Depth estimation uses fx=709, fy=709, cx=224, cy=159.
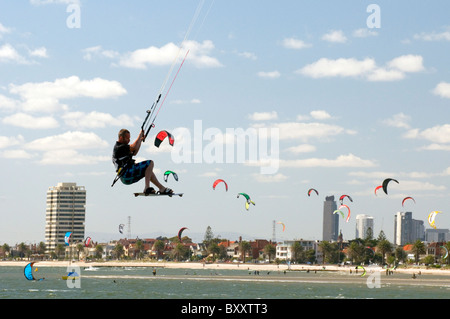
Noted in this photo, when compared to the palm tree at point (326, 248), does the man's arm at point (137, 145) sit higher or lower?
higher

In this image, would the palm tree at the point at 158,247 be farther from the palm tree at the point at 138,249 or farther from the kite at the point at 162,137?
the kite at the point at 162,137

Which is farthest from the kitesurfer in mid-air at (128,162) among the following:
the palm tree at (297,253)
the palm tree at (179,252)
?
the palm tree at (179,252)

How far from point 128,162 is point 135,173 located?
15cm

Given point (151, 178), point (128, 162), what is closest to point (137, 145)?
point (128, 162)

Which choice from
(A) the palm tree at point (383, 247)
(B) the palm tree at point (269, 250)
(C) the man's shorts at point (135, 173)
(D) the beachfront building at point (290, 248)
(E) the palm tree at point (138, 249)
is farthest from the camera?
(E) the palm tree at point (138, 249)

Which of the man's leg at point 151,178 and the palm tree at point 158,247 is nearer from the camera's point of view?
the man's leg at point 151,178

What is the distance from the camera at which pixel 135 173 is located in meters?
7.72

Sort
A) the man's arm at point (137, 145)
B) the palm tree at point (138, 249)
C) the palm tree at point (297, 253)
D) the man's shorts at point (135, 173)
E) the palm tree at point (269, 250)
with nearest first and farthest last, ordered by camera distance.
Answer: the man's arm at point (137, 145) → the man's shorts at point (135, 173) → the palm tree at point (297, 253) → the palm tree at point (269, 250) → the palm tree at point (138, 249)

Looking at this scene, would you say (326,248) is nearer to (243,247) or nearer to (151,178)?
(243,247)

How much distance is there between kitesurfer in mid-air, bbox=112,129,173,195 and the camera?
755cm

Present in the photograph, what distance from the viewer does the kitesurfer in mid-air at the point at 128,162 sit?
7547 millimetres

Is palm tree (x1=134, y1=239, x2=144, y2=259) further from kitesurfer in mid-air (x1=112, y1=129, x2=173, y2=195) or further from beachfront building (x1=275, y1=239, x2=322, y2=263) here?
kitesurfer in mid-air (x1=112, y1=129, x2=173, y2=195)

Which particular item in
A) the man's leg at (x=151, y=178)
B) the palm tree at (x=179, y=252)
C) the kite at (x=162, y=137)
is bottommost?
the palm tree at (x=179, y=252)

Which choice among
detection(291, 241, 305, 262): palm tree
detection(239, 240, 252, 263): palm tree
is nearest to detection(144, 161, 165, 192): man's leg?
detection(291, 241, 305, 262): palm tree
